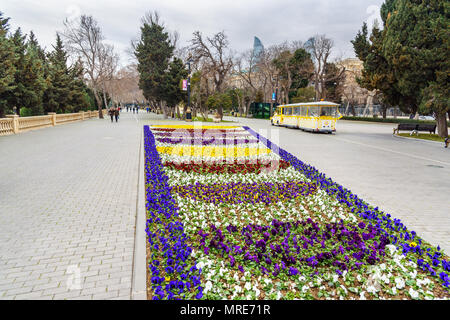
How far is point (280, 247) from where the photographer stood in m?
4.16

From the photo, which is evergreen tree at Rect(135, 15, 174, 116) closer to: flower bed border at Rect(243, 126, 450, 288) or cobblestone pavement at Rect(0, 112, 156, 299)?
cobblestone pavement at Rect(0, 112, 156, 299)

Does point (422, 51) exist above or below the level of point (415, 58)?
above

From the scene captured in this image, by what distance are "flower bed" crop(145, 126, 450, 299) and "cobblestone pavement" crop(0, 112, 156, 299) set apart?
0.52 meters

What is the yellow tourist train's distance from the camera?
2291cm

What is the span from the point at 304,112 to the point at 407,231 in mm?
21904

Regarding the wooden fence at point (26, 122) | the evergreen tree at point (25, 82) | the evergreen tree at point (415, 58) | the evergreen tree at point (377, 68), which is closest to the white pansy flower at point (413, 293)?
the evergreen tree at point (415, 58)

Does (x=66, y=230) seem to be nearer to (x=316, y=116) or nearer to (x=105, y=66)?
(x=316, y=116)

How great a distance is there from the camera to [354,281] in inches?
137

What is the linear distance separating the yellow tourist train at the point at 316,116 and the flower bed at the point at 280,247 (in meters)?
16.8

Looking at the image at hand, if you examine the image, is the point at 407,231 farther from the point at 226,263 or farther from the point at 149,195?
the point at 149,195

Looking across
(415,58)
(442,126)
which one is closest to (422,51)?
(415,58)

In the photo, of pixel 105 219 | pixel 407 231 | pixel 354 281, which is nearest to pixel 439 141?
pixel 407 231

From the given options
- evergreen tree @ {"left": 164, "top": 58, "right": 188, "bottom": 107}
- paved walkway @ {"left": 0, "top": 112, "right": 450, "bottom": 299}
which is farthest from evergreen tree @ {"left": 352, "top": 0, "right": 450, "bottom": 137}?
evergreen tree @ {"left": 164, "top": 58, "right": 188, "bottom": 107}

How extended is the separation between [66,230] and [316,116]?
21.8 m
